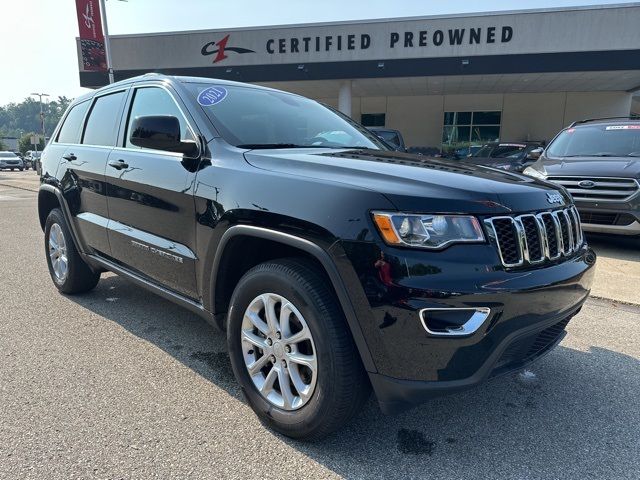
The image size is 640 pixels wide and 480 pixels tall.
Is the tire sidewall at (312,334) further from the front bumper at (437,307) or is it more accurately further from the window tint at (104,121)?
the window tint at (104,121)

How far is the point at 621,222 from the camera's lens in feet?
19.9

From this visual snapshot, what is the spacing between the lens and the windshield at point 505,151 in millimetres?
12852

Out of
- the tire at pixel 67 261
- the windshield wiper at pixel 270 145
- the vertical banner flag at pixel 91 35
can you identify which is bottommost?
the tire at pixel 67 261

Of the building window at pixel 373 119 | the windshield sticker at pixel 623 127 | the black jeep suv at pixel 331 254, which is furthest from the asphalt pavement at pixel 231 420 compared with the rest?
the building window at pixel 373 119

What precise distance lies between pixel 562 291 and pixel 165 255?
2.21 metres

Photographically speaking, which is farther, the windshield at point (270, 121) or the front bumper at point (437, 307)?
the windshield at point (270, 121)

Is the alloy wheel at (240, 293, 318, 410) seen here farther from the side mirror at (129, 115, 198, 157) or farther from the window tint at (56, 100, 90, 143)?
the window tint at (56, 100, 90, 143)

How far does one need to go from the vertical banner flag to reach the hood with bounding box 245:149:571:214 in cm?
1756

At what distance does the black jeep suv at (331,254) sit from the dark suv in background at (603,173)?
4220mm

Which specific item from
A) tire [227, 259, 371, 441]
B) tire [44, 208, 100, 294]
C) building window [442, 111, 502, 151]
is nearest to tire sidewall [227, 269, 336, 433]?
tire [227, 259, 371, 441]

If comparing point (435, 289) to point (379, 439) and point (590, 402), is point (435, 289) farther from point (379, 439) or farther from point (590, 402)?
point (590, 402)

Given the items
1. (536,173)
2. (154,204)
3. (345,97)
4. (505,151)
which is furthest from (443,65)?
(154,204)

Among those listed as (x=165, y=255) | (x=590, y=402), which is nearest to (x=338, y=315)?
(x=165, y=255)

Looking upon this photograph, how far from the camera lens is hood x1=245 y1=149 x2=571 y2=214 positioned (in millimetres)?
1918
